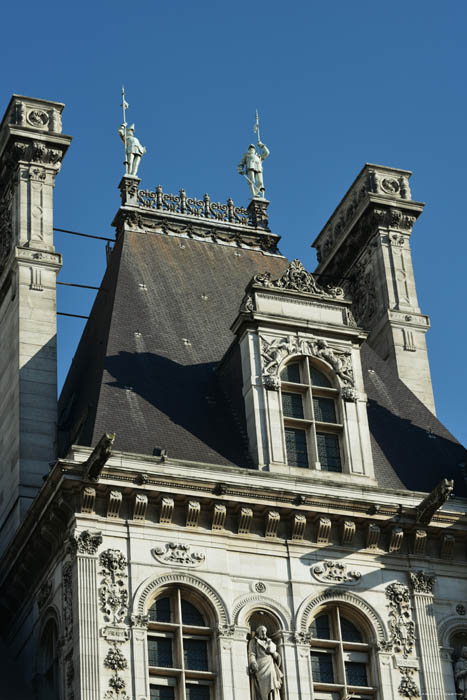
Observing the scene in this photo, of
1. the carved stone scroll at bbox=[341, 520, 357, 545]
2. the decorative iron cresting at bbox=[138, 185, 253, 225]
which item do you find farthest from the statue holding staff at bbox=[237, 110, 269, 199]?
the carved stone scroll at bbox=[341, 520, 357, 545]

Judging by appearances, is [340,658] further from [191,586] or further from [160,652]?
[160,652]

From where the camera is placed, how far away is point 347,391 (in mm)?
34969

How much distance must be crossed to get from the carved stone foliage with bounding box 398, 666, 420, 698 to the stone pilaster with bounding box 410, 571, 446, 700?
22 centimetres

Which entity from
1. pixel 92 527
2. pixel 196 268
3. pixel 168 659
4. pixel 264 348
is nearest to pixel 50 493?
pixel 92 527

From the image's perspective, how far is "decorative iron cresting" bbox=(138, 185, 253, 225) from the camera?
43.0 meters

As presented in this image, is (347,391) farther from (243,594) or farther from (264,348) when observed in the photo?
(243,594)

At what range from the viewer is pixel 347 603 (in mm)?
32062

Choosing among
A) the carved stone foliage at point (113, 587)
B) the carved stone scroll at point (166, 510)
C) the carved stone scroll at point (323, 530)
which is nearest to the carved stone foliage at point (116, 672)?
the carved stone foliage at point (113, 587)

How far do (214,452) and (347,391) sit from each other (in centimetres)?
327

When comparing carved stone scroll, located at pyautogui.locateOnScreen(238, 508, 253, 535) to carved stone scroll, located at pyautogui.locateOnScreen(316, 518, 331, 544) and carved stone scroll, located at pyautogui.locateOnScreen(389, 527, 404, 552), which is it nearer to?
carved stone scroll, located at pyautogui.locateOnScreen(316, 518, 331, 544)

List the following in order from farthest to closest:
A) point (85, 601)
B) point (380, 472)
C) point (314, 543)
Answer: point (380, 472) < point (314, 543) < point (85, 601)

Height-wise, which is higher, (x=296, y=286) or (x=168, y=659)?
(x=296, y=286)

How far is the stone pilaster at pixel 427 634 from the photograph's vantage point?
31.8 metres

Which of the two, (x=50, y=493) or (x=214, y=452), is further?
(x=214, y=452)
